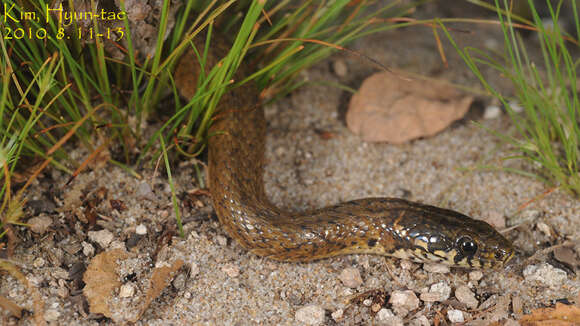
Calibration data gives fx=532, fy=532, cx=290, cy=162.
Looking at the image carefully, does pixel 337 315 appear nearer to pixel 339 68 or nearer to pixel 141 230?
pixel 141 230

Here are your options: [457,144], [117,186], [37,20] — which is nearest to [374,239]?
[457,144]

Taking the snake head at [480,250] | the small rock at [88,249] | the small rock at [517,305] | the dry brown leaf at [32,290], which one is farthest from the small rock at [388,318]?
the dry brown leaf at [32,290]

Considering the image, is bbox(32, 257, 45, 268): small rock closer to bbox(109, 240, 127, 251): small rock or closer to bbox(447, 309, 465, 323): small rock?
bbox(109, 240, 127, 251): small rock

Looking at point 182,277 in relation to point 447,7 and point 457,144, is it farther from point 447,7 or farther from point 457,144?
point 447,7

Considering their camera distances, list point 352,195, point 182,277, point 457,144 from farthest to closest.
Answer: point 457,144
point 352,195
point 182,277

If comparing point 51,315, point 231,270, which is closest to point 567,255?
point 231,270

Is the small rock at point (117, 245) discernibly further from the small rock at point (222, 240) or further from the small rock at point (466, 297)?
the small rock at point (466, 297)

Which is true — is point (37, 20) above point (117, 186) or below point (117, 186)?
above
